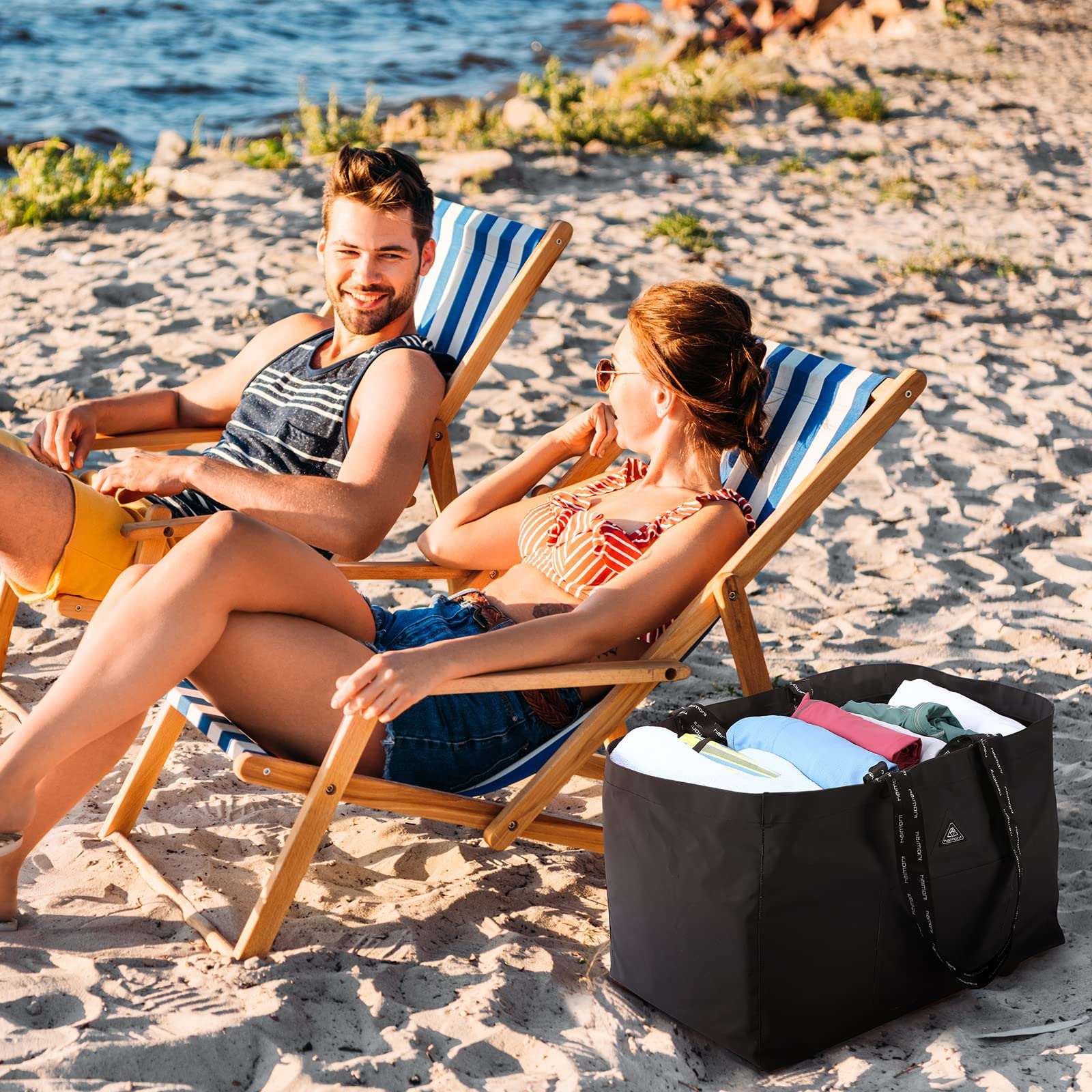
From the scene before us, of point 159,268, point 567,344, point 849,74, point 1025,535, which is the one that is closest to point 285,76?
point 849,74

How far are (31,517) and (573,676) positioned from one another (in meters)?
1.15

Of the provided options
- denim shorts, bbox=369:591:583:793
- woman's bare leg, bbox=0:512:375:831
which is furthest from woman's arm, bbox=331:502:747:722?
woman's bare leg, bbox=0:512:375:831

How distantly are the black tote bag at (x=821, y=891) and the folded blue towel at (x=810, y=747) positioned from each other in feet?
0.23

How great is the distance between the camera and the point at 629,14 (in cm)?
2180

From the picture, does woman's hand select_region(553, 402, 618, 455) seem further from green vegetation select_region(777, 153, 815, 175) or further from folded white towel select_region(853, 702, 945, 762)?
green vegetation select_region(777, 153, 815, 175)

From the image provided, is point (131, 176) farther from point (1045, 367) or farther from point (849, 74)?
point (849, 74)

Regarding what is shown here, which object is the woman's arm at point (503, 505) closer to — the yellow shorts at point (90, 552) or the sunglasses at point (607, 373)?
the sunglasses at point (607, 373)

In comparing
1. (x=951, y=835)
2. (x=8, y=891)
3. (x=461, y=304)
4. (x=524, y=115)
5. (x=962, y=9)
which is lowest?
(x=8, y=891)

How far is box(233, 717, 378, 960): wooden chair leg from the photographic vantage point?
220 centimetres

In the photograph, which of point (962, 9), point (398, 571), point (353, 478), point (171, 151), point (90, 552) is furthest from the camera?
point (962, 9)

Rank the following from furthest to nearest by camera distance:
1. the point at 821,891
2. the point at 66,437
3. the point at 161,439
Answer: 1. the point at 161,439
2. the point at 66,437
3. the point at 821,891

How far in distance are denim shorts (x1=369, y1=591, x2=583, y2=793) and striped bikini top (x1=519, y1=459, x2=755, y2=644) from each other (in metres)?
0.18

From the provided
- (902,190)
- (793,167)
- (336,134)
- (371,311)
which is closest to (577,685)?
(371,311)

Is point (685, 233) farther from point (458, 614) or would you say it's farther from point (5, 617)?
point (458, 614)
